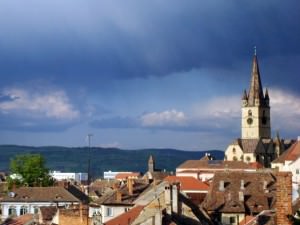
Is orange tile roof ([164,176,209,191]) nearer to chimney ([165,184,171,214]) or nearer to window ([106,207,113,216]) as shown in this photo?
window ([106,207,113,216])

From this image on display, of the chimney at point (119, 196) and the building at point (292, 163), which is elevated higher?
the building at point (292, 163)

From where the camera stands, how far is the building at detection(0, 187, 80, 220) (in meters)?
110

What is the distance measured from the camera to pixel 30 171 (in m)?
145

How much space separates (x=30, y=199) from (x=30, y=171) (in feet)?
114

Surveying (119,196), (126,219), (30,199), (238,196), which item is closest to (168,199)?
(126,219)

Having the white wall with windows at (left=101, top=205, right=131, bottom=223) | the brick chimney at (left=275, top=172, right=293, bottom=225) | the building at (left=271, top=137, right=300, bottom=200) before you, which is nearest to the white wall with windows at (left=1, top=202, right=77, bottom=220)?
the white wall with windows at (left=101, top=205, right=131, bottom=223)

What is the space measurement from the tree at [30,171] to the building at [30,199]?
29.5 m

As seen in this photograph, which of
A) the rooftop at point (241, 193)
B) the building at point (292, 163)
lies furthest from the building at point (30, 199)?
the building at point (292, 163)

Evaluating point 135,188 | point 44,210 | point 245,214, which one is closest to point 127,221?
point 44,210

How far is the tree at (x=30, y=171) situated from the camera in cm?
14338

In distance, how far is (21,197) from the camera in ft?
365

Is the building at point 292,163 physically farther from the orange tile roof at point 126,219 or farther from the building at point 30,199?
the orange tile roof at point 126,219

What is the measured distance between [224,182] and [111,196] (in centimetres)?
1224

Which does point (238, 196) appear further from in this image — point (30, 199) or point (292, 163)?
point (292, 163)
